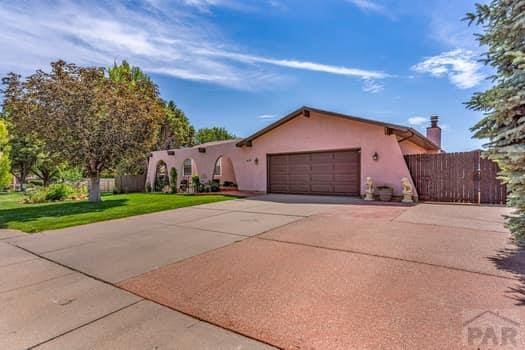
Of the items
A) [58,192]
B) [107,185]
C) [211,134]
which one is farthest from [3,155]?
[211,134]

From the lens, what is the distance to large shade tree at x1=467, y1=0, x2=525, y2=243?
137 inches

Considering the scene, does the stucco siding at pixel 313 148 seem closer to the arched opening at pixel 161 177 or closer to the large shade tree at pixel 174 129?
the arched opening at pixel 161 177

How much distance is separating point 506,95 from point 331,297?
3.39m

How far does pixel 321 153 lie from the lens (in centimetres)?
1363

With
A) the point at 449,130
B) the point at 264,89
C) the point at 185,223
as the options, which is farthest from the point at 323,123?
the point at 449,130

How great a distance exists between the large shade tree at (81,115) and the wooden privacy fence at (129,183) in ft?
23.5

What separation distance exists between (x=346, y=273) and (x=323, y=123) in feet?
34.7

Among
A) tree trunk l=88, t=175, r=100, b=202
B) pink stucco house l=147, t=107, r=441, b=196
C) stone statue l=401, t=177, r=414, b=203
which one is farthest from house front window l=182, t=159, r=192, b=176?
stone statue l=401, t=177, r=414, b=203

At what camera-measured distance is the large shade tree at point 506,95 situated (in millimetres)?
3471

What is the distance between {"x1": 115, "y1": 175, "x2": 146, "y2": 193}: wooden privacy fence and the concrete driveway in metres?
14.5

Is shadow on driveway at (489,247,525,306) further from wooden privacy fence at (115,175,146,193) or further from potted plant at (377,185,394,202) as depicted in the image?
wooden privacy fence at (115,175,146,193)

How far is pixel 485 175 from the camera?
1016cm

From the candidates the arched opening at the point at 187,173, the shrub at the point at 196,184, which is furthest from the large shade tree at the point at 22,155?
the shrub at the point at 196,184

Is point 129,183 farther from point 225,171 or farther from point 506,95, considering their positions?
point 506,95
